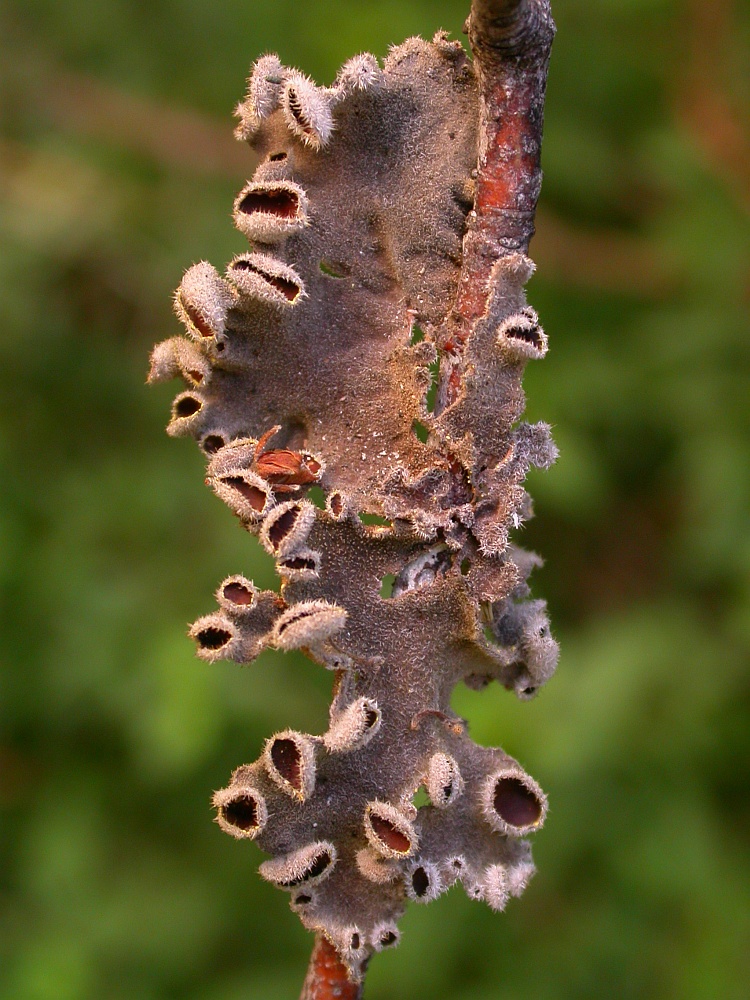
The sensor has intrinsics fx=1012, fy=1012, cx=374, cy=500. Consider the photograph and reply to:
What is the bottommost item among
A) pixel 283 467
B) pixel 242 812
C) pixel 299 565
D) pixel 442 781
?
pixel 242 812

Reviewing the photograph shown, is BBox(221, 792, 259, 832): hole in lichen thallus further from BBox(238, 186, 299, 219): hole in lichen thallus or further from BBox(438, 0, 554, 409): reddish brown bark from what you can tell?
BBox(238, 186, 299, 219): hole in lichen thallus

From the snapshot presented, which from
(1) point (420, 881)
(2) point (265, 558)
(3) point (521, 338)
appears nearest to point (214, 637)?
(1) point (420, 881)

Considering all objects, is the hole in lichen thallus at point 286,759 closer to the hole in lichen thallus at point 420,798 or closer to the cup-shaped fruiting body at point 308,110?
the hole in lichen thallus at point 420,798

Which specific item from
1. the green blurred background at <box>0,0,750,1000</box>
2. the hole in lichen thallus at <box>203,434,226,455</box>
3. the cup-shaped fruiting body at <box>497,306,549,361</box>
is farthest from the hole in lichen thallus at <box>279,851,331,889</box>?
the green blurred background at <box>0,0,750,1000</box>

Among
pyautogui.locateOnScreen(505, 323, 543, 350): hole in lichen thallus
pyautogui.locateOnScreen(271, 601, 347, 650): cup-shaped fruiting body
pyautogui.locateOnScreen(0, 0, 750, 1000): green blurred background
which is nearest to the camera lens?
pyautogui.locateOnScreen(271, 601, 347, 650): cup-shaped fruiting body

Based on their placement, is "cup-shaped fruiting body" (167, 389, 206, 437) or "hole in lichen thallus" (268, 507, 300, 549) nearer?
"hole in lichen thallus" (268, 507, 300, 549)

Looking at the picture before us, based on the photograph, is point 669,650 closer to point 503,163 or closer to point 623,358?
point 623,358

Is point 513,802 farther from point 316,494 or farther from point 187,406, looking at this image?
point 187,406
